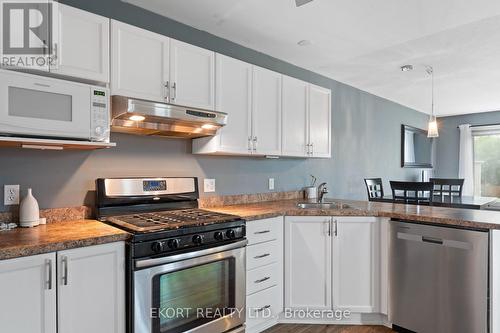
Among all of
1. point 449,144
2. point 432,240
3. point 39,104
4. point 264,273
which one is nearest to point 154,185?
point 39,104

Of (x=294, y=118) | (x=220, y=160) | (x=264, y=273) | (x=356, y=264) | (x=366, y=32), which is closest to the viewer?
(x=264, y=273)

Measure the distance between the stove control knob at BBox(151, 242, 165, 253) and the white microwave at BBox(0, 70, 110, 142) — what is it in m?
0.68

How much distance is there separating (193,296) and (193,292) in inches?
1.0

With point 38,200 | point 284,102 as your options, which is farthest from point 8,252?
point 284,102

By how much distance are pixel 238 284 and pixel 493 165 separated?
22.2 feet

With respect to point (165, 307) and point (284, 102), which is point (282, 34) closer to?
point (284, 102)

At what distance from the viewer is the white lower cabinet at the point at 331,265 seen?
252cm

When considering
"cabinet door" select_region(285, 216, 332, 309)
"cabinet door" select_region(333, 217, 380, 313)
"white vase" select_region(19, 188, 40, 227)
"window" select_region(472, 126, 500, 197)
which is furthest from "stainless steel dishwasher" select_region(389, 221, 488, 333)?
"window" select_region(472, 126, 500, 197)

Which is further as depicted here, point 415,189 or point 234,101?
point 415,189

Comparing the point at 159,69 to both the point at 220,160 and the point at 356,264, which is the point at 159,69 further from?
the point at 356,264

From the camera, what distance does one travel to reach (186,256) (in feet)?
6.02

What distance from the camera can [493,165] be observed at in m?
6.45

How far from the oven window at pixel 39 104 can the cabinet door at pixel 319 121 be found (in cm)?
228

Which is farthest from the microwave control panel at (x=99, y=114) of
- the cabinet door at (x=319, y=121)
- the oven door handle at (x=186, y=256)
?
the cabinet door at (x=319, y=121)
